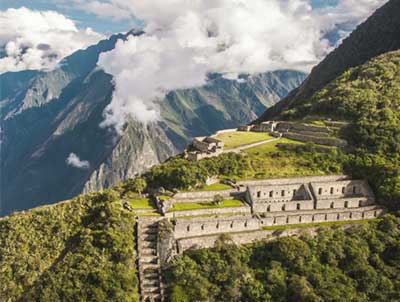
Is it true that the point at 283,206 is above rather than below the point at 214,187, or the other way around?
below

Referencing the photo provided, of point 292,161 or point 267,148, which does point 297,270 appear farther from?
point 267,148

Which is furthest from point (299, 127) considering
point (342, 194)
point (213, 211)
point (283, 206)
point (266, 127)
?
point (213, 211)

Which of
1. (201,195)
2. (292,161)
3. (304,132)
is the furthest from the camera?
(304,132)

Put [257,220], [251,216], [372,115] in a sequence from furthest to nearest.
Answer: [372,115] < [251,216] < [257,220]

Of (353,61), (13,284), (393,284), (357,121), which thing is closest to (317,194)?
(393,284)

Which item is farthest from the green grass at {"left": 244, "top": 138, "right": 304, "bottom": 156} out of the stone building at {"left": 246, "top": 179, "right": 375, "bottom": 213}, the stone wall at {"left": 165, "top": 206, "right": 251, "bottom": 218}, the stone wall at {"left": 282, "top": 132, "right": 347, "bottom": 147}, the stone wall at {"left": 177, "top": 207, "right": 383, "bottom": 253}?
the stone wall at {"left": 177, "top": 207, "right": 383, "bottom": 253}

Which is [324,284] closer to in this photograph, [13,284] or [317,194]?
[317,194]

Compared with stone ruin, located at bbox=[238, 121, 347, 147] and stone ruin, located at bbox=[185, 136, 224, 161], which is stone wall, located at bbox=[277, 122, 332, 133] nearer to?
stone ruin, located at bbox=[238, 121, 347, 147]

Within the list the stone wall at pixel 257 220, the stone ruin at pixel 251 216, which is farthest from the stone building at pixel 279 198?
the stone wall at pixel 257 220
